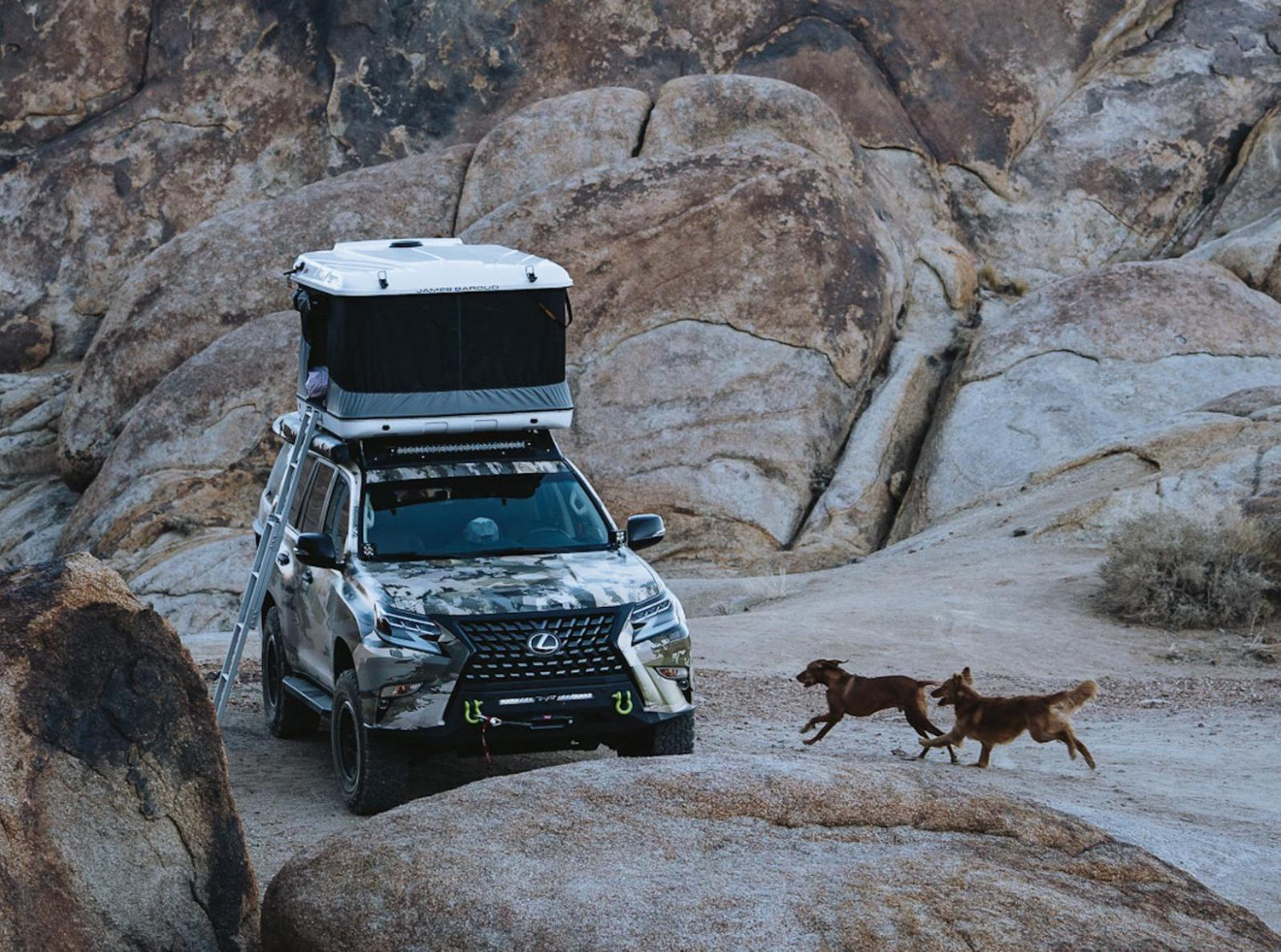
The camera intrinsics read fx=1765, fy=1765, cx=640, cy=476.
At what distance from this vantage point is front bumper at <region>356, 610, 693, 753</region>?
30.1ft

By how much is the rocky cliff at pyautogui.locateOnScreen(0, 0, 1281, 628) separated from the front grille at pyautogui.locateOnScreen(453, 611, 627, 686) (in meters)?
Result: 10.0

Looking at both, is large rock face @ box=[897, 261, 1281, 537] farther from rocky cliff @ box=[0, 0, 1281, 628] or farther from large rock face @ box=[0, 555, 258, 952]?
large rock face @ box=[0, 555, 258, 952]

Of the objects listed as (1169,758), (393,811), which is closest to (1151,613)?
(1169,758)

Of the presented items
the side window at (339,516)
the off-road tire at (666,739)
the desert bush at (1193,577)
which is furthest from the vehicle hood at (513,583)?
the desert bush at (1193,577)

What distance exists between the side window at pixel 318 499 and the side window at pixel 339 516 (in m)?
0.18

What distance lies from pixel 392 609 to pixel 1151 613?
850cm

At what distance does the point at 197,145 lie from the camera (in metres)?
30.2

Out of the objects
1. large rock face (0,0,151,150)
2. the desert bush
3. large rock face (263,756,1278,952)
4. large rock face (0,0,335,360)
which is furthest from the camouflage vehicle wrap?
large rock face (0,0,151,150)

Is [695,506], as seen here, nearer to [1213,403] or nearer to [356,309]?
[1213,403]

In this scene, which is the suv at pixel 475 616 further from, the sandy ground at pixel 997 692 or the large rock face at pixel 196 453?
the large rock face at pixel 196 453

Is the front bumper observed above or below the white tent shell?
below

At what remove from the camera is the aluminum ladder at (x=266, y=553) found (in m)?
11.4

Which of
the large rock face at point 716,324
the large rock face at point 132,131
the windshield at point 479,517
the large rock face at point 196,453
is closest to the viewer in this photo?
the windshield at point 479,517

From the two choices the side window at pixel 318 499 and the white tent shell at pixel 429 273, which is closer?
the white tent shell at pixel 429 273
